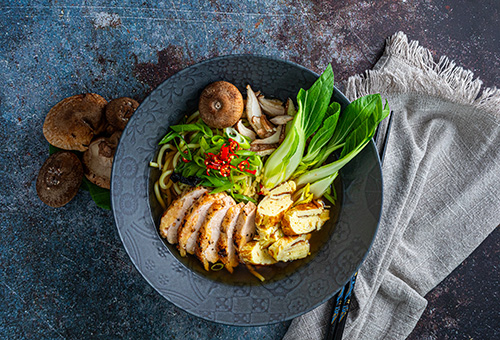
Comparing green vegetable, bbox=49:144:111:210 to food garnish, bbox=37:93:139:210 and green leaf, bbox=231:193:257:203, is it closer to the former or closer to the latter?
food garnish, bbox=37:93:139:210

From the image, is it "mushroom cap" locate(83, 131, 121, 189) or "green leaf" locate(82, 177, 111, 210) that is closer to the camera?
"mushroom cap" locate(83, 131, 121, 189)

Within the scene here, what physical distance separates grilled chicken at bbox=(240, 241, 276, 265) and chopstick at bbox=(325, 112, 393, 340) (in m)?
0.65

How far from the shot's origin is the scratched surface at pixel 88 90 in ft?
9.36

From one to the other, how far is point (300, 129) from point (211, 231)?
35.0 inches

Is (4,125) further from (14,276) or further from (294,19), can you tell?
(294,19)

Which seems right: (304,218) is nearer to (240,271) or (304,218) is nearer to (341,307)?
(240,271)

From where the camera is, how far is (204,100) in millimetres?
2465

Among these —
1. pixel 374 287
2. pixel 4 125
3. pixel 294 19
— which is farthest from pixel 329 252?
pixel 4 125

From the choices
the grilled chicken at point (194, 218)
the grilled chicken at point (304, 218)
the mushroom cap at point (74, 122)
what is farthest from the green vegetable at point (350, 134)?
the mushroom cap at point (74, 122)

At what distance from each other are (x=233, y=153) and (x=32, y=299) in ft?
6.24

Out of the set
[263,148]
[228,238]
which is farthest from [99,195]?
[263,148]

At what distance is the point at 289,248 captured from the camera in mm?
2520

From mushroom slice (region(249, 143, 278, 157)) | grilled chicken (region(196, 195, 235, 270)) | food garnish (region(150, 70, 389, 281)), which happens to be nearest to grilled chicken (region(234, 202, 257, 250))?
food garnish (region(150, 70, 389, 281))

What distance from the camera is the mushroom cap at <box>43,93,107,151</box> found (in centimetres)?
260
